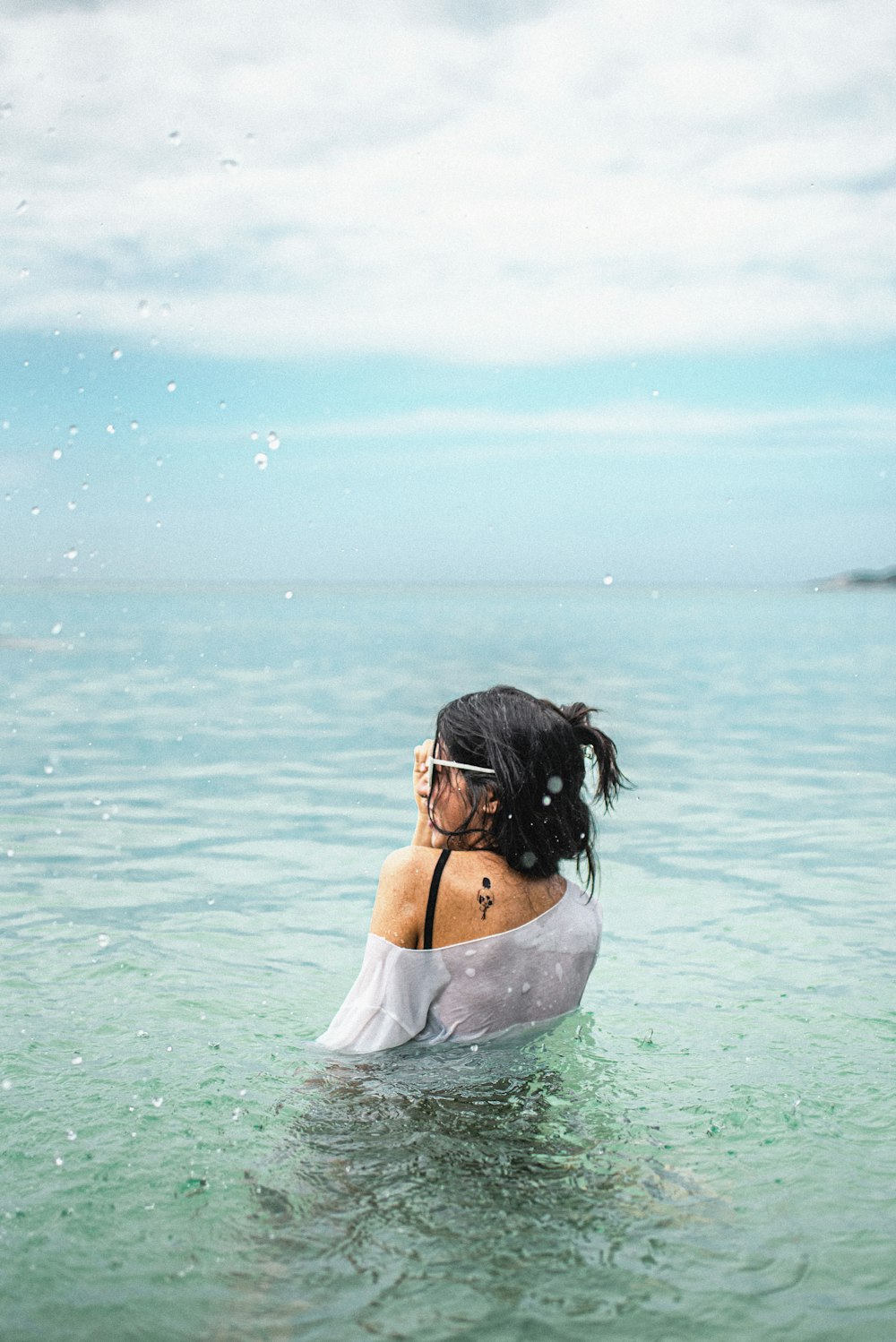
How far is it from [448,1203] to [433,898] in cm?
87

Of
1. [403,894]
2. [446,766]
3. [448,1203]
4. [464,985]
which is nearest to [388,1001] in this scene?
[464,985]

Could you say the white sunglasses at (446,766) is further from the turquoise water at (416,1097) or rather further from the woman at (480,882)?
the turquoise water at (416,1097)

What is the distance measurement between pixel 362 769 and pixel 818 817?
5379mm

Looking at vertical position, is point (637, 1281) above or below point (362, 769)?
above

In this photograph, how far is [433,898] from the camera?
3861 millimetres

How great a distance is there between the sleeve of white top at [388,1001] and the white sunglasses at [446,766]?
0.54 meters

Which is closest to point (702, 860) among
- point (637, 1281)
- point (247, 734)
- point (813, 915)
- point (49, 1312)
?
point (813, 915)

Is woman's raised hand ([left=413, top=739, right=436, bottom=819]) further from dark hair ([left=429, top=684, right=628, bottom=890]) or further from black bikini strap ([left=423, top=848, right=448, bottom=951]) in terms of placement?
black bikini strap ([left=423, top=848, right=448, bottom=951])

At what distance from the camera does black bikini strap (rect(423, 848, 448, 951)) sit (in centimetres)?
386

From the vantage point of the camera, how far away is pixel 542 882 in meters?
4.12

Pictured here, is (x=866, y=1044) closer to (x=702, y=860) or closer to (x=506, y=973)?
(x=506, y=973)

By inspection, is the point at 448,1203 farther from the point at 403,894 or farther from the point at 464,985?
the point at 403,894

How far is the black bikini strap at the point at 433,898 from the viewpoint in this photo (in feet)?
12.7

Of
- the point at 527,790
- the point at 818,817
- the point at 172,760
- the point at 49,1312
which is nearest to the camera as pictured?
the point at 49,1312
